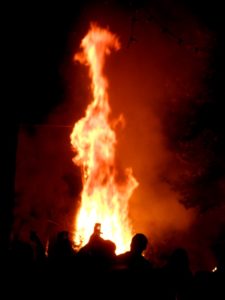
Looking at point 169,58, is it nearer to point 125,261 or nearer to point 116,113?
point 116,113

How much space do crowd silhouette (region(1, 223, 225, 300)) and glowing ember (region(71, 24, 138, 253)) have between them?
689 centimetres

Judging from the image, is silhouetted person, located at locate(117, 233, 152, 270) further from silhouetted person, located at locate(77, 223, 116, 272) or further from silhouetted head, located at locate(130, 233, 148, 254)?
silhouetted person, located at locate(77, 223, 116, 272)

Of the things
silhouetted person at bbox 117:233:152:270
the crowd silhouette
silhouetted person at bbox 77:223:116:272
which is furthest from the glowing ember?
the crowd silhouette

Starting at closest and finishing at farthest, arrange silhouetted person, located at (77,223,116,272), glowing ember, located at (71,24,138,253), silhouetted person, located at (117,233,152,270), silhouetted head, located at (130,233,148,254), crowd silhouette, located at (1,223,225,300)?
crowd silhouette, located at (1,223,225,300), silhouetted person, located at (77,223,116,272), silhouetted person, located at (117,233,152,270), silhouetted head, located at (130,233,148,254), glowing ember, located at (71,24,138,253)

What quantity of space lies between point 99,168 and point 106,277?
9914 millimetres

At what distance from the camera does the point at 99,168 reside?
45.7 feet

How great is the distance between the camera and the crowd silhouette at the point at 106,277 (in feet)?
13.3

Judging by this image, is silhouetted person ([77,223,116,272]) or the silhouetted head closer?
silhouetted person ([77,223,116,272])

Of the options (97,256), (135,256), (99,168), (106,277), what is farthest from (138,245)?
(99,168)

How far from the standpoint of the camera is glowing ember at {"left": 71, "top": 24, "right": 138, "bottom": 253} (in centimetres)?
1217

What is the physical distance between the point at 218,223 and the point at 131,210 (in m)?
3.31

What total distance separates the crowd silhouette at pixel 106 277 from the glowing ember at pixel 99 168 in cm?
689

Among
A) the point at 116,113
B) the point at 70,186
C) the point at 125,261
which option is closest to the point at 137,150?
the point at 116,113

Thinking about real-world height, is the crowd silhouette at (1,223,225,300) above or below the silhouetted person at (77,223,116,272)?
below
